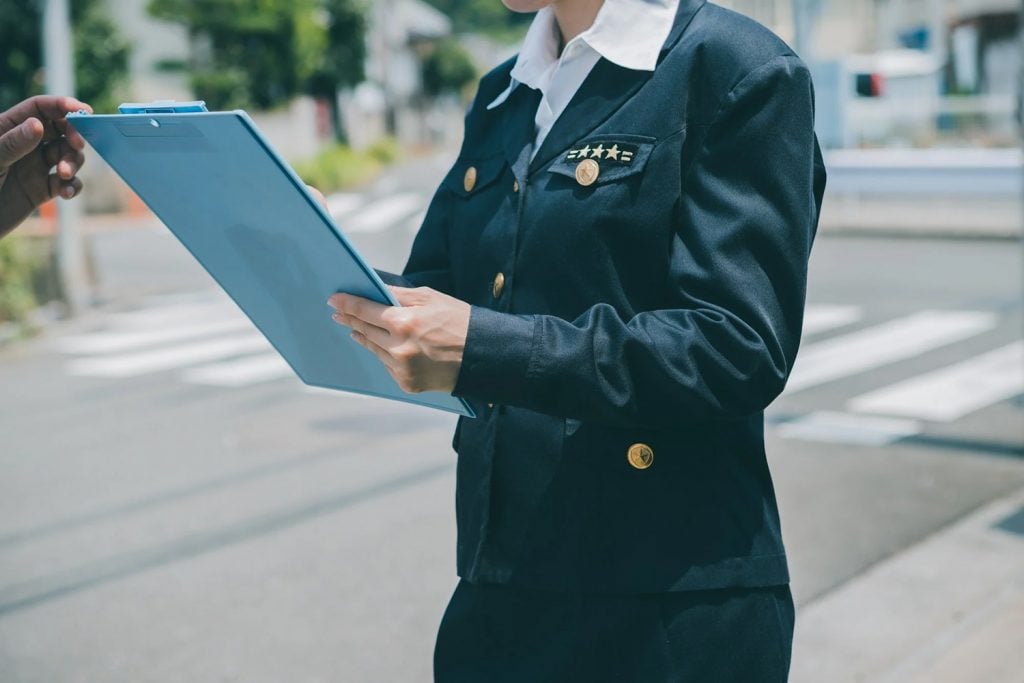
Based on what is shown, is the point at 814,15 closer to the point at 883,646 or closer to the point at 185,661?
the point at 883,646

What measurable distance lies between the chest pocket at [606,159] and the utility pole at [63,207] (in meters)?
11.1

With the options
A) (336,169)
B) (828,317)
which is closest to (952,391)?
(828,317)

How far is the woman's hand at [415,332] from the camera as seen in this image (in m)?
1.41

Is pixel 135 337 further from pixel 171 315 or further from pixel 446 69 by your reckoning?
pixel 446 69

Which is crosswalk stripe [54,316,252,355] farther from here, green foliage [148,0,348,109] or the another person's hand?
green foliage [148,0,348,109]

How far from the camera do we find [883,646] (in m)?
4.20

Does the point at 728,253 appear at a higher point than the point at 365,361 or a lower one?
higher

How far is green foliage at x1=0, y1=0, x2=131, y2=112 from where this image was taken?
2531 cm

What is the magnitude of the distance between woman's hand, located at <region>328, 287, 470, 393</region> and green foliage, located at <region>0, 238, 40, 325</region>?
10.4 m

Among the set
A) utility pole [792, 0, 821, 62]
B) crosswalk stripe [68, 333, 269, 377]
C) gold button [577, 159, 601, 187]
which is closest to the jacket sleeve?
gold button [577, 159, 601, 187]

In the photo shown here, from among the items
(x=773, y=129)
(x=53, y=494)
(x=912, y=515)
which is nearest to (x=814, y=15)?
(x=912, y=515)

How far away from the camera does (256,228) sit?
4.93ft

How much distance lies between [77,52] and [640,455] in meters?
27.2

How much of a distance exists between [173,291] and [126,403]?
243 inches
